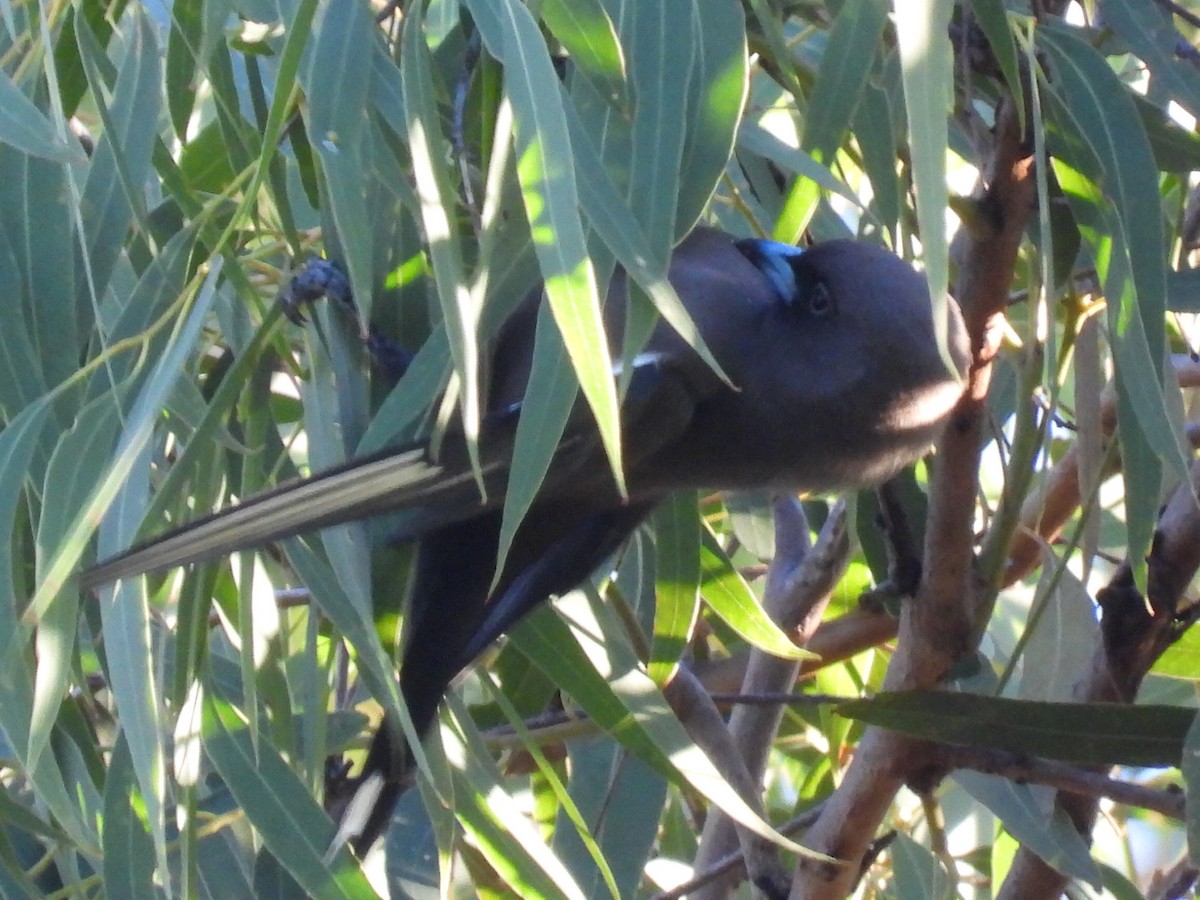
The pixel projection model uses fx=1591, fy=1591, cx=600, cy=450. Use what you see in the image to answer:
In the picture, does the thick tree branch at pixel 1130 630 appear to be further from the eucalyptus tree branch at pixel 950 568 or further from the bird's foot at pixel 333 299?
the bird's foot at pixel 333 299

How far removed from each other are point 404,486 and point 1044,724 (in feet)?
1.50

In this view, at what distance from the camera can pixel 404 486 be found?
32.6 inches

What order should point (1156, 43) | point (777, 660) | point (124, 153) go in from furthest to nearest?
point (777, 660) → point (1156, 43) → point (124, 153)

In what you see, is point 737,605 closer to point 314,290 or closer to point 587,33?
point 314,290

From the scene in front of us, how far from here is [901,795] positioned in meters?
1.71

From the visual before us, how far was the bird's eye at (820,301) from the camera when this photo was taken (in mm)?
1127

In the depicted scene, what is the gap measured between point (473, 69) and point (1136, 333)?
405mm

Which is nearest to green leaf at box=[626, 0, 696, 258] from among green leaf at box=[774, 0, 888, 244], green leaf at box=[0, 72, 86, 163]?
green leaf at box=[774, 0, 888, 244]

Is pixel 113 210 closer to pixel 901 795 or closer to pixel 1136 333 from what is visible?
pixel 1136 333

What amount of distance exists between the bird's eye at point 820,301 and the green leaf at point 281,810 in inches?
19.1

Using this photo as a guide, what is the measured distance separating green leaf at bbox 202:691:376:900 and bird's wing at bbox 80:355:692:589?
0.18m

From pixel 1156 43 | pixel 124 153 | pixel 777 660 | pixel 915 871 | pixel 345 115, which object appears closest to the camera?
pixel 345 115

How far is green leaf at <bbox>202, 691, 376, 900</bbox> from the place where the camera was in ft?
2.91

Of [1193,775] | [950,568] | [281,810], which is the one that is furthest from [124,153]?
[1193,775]
